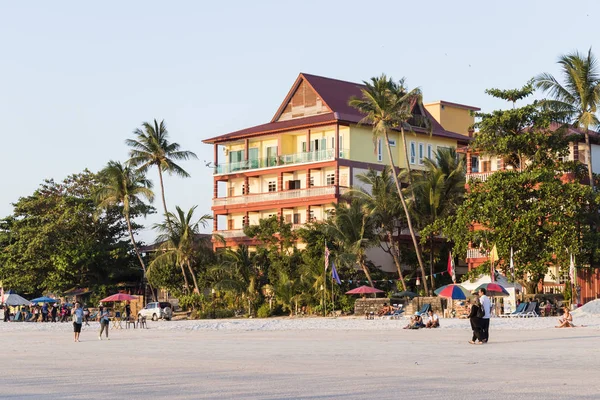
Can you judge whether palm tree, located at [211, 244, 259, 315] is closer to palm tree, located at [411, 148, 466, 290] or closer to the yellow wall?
palm tree, located at [411, 148, 466, 290]

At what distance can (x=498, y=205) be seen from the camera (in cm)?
4888

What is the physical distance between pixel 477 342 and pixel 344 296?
28672 millimetres

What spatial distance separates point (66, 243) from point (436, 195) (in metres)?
26.4

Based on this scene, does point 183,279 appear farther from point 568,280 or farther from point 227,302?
point 568,280

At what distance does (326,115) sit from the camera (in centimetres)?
6425

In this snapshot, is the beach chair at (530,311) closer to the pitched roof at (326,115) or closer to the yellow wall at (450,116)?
the pitched roof at (326,115)

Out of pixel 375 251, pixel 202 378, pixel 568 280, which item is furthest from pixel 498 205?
pixel 202 378

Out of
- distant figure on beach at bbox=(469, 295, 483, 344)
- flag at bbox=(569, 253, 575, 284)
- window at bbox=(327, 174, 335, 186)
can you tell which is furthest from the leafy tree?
distant figure on beach at bbox=(469, 295, 483, 344)

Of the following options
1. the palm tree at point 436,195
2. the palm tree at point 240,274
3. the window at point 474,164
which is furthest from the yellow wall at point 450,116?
the palm tree at point 240,274

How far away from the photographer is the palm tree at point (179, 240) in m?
62.2

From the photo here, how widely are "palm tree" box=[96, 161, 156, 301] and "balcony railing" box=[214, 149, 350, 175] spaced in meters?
5.17

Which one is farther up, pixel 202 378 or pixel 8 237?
pixel 8 237

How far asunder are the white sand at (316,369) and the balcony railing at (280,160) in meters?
34.7

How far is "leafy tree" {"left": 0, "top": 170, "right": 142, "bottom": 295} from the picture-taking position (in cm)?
6844
